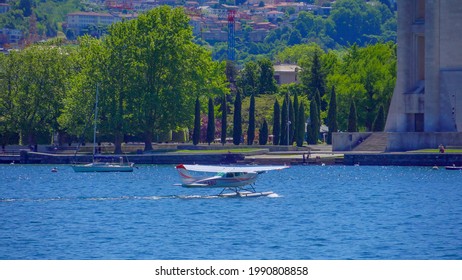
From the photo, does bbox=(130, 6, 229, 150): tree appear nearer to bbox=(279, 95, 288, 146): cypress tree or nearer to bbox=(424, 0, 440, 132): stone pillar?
bbox=(279, 95, 288, 146): cypress tree

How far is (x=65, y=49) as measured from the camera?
16588 cm

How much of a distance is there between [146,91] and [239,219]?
2731 inches

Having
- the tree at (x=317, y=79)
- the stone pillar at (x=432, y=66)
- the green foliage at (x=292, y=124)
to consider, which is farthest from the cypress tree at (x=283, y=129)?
the tree at (x=317, y=79)

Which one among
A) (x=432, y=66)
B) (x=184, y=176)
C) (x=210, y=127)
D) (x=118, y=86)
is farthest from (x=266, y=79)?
(x=184, y=176)

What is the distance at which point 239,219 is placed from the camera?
261 ft

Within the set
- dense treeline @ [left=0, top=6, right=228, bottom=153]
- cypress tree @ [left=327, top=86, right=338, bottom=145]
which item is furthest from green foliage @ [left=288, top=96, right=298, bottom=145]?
dense treeline @ [left=0, top=6, right=228, bottom=153]

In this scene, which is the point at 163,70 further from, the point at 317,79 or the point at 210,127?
the point at 317,79

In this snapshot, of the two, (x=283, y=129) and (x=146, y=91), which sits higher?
(x=146, y=91)

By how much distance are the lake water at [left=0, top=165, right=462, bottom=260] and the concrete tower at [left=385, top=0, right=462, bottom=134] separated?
15386 mm

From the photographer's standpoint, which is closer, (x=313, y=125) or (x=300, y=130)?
(x=300, y=130)

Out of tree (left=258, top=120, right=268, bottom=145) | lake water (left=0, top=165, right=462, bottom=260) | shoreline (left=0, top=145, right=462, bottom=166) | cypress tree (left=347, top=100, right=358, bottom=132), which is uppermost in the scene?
cypress tree (left=347, top=100, right=358, bottom=132)

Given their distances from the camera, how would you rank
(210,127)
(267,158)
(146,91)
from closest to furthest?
(267,158), (146,91), (210,127)

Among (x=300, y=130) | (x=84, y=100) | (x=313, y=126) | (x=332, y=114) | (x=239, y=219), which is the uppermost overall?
(x=84, y=100)

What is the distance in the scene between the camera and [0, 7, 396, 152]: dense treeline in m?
147
